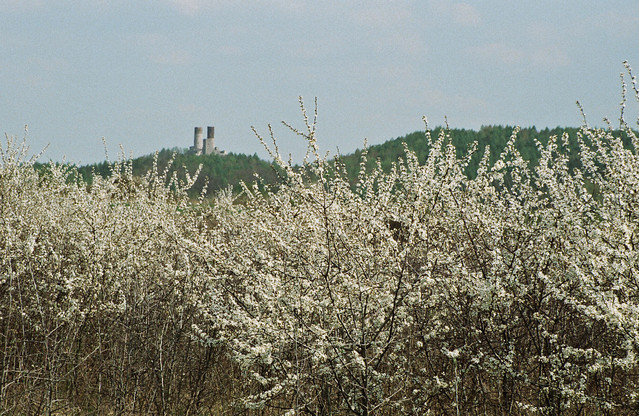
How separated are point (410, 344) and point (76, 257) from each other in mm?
3375

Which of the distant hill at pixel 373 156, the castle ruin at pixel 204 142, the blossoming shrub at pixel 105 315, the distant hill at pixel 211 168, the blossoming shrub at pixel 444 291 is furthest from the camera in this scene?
the castle ruin at pixel 204 142

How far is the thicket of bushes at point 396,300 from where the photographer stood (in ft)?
14.0

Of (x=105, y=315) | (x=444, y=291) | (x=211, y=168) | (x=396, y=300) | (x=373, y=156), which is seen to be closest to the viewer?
(x=396, y=300)

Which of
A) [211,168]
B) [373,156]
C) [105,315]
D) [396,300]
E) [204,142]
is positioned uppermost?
[204,142]

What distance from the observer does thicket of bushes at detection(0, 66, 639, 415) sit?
4281 mm

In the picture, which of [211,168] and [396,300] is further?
[211,168]

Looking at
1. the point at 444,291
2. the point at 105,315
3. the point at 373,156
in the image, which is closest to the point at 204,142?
the point at 373,156

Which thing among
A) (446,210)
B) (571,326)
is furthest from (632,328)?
(446,210)

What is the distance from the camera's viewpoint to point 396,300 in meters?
4.41

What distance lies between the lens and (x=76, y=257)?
20.9ft

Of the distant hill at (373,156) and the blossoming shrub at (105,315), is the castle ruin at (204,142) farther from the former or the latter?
the blossoming shrub at (105,315)

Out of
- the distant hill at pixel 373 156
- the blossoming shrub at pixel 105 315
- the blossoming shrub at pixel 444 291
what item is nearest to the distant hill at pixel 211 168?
the distant hill at pixel 373 156

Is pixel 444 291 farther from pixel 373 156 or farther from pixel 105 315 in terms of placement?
pixel 373 156

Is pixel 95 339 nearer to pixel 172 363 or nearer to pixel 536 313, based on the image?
pixel 172 363
